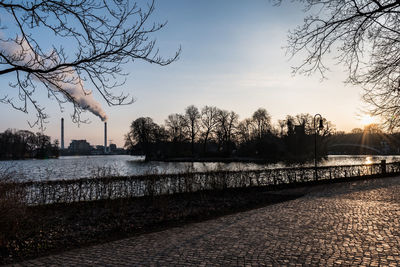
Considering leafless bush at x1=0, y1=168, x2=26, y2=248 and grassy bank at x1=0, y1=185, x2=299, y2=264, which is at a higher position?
leafless bush at x1=0, y1=168, x2=26, y2=248

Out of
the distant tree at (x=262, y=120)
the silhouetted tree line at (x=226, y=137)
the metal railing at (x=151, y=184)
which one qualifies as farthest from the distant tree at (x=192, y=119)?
the metal railing at (x=151, y=184)

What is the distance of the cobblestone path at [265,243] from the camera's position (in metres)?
5.60

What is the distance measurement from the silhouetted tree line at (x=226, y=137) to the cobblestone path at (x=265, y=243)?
54.5 meters

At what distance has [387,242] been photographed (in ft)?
21.7

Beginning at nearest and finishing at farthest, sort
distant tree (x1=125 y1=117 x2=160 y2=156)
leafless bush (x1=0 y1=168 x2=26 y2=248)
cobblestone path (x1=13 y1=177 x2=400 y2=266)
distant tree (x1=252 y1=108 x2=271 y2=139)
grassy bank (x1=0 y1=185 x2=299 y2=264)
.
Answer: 1. cobblestone path (x1=13 y1=177 x2=400 y2=266)
2. leafless bush (x1=0 y1=168 x2=26 y2=248)
3. grassy bank (x1=0 y1=185 x2=299 y2=264)
4. distant tree (x1=125 y1=117 x2=160 y2=156)
5. distant tree (x1=252 y1=108 x2=271 y2=139)

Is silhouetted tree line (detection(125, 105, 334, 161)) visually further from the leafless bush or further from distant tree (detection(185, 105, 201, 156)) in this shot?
the leafless bush

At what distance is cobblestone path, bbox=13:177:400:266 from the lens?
5602mm

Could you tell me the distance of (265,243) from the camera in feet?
21.6

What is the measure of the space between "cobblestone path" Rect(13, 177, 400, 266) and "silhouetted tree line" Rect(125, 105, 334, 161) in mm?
54493

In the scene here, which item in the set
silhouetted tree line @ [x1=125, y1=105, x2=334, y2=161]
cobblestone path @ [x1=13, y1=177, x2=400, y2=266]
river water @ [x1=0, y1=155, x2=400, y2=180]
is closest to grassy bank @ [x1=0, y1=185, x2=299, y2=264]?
cobblestone path @ [x1=13, y1=177, x2=400, y2=266]

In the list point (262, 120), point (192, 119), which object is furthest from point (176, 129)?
point (262, 120)

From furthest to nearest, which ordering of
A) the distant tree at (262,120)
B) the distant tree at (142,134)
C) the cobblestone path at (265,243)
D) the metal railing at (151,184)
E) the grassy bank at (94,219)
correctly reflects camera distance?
the distant tree at (262,120) → the distant tree at (142,134) → the metal railing at (151,184) → the grassy bank at (94,219) → the cobblestone path at (265,243)

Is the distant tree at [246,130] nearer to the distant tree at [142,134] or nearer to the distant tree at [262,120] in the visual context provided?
the distant tree at [262,120]

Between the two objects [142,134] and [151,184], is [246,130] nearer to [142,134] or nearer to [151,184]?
[142,134]
